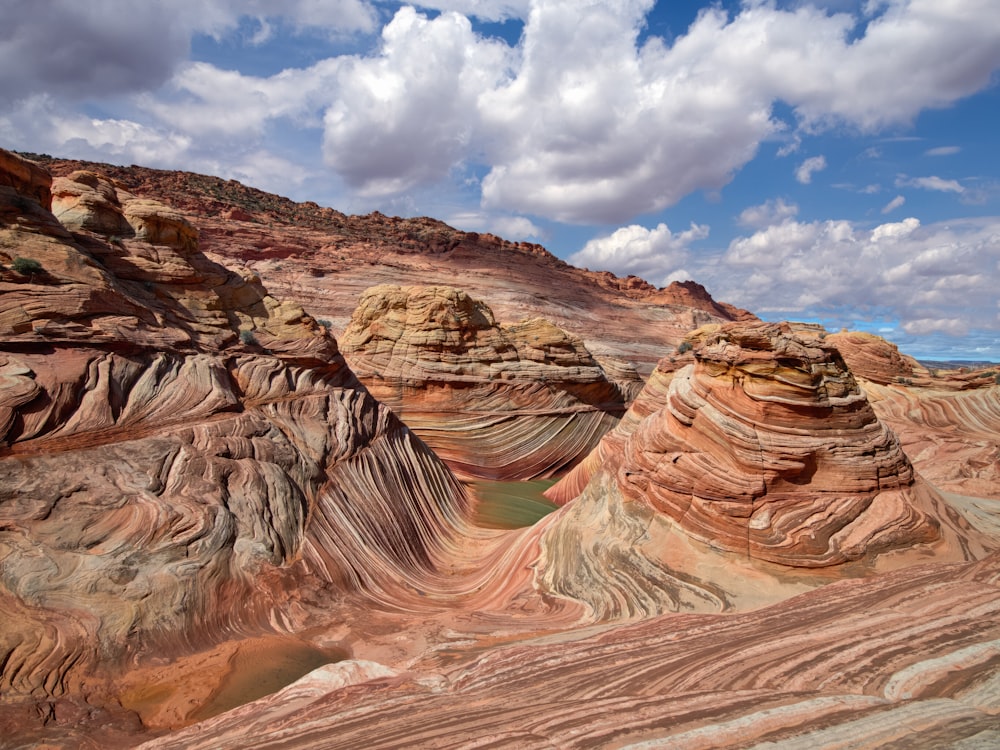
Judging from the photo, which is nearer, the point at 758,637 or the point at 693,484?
the point at 758,637

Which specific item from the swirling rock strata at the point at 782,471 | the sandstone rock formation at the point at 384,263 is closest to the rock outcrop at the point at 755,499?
the swirling rock strata at the point at 782,471

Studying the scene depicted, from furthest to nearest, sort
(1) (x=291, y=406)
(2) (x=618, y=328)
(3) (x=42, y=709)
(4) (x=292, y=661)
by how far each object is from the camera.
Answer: (2) (x=618, y=328)
(1) (x=291, y=406)
(4) (x=292, y=661)
(3) (x=42, y=709)

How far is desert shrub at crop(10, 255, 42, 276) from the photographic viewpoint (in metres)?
5.96

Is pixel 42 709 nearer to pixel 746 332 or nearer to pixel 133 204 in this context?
pixel 746 332

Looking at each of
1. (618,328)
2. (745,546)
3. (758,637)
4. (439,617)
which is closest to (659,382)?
(745,546)

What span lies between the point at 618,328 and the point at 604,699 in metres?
34.0

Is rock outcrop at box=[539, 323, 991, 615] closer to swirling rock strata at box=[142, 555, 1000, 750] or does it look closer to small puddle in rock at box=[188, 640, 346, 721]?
swirling rock strata at box=[142, 555, 1000, 750]

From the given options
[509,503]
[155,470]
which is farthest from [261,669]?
[509,503]

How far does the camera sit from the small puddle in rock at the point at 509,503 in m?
10.2

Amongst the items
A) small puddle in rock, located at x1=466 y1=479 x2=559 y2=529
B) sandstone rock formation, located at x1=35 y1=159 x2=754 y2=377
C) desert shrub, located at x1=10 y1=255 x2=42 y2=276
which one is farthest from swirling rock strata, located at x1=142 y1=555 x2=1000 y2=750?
sandstone rock formation, located at x1=35 y1=159 x2=754 y2=377

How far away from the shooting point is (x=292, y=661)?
4.74m

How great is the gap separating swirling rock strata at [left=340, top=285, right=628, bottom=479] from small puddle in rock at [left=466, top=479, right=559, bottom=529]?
3.00ft

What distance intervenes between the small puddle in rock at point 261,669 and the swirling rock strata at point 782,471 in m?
2.32

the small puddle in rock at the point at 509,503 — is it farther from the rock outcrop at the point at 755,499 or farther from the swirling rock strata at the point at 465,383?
the rock outcrop at the point at 755,499
